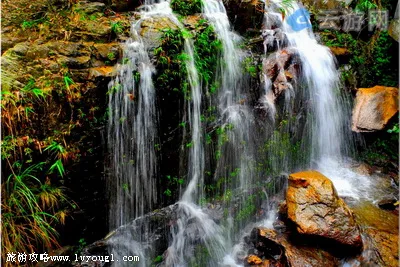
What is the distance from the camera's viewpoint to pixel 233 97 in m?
5.47

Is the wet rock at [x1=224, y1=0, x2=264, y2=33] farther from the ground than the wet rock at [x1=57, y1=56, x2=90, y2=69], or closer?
farther from the ground

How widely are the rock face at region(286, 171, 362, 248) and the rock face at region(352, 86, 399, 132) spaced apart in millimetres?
2968

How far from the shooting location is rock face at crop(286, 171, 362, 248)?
405 cm

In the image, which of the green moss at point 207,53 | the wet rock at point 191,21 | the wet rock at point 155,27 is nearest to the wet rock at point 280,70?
the green moss at point 207,53

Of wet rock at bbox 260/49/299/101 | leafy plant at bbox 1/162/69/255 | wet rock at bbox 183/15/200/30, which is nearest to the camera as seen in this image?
leafy plant at bbox 1/162/69/255

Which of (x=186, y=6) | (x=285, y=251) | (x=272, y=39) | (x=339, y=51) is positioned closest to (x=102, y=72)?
(x=186, y=6)

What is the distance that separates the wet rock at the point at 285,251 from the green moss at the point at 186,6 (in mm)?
4730

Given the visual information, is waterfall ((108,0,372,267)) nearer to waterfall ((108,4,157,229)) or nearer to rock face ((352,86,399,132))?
waterfall ((108,4,157,229))

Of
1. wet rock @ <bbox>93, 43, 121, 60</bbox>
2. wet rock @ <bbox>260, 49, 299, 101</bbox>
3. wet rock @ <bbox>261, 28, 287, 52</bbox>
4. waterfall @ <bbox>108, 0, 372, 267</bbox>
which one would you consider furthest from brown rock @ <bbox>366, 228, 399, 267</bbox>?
wet rock @ <bbox>93, 43, 121, 60</bbox>

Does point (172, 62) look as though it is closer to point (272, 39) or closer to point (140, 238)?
point (140, 238)

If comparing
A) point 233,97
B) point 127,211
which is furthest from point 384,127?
point 127,211

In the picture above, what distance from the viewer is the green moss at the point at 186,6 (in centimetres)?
562

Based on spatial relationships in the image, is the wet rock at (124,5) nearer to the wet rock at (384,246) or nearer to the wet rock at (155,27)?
the wet rock at (155,27)

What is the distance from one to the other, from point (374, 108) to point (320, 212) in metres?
3.79
